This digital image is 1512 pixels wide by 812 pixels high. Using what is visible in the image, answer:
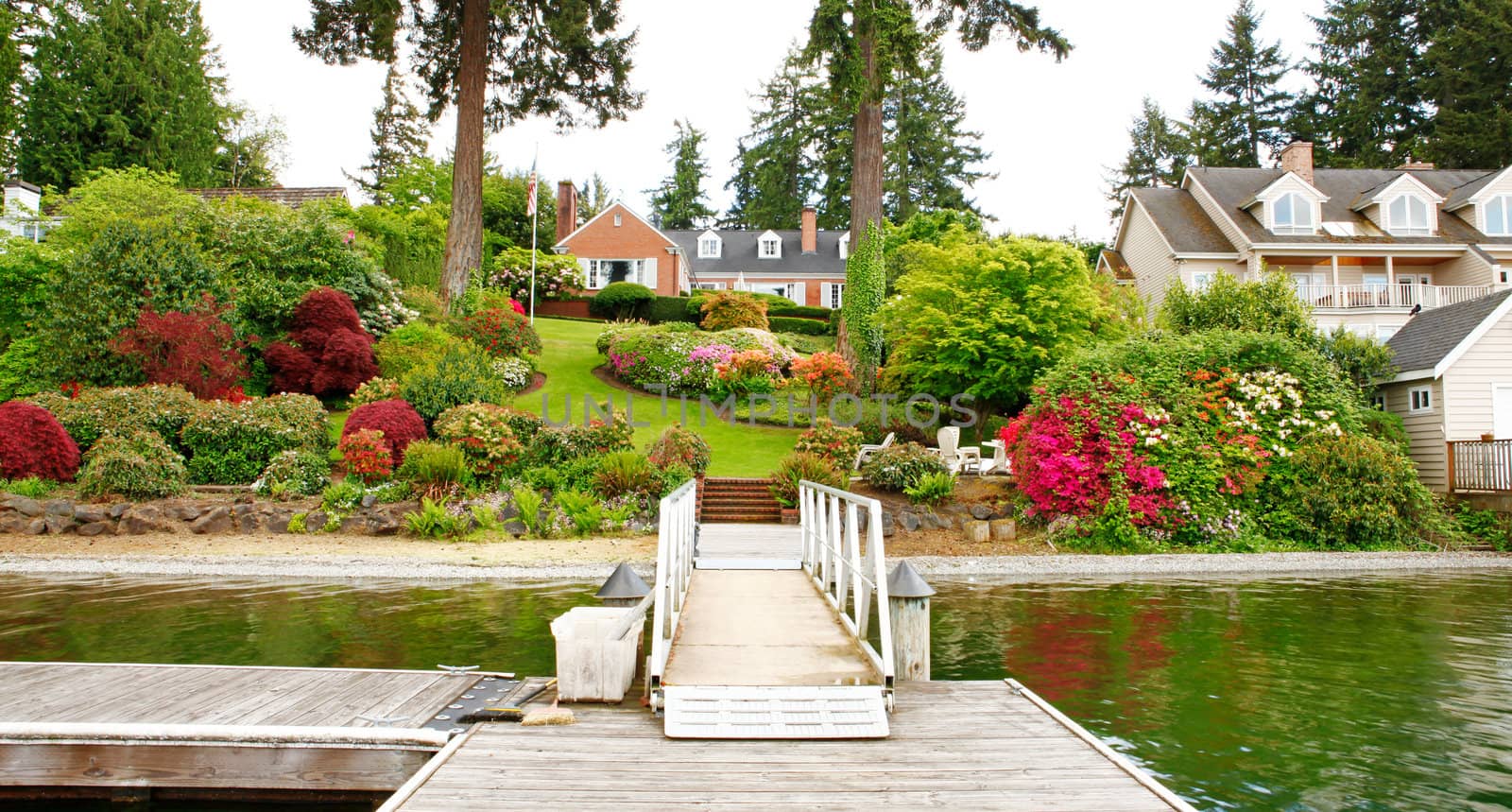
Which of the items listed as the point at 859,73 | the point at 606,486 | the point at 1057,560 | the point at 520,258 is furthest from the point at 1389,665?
the point at 520,258

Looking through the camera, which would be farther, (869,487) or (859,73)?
(859,73)

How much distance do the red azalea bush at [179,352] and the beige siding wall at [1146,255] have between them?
30430mm

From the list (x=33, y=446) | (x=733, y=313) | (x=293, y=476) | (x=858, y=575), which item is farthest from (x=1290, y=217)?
(x=33, y=446)

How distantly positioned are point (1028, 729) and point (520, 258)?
38610mm

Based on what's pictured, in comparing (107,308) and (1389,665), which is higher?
(107,308)

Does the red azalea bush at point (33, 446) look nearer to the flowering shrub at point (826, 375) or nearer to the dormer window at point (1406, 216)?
the flowering shrub at point (826, 375)

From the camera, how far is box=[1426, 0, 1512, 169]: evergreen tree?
40031 mm

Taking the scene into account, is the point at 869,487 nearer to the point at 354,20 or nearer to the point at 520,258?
the point at 354,20

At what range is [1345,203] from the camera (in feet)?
117

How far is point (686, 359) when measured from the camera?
27.1m

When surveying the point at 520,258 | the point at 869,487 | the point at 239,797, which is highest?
the point at 520,258

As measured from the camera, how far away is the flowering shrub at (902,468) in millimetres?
17094

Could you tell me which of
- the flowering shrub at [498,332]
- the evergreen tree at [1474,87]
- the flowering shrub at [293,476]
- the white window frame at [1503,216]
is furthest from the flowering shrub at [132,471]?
the evergreen tree at [1474,87]

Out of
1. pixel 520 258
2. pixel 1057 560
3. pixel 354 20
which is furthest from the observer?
pixel 520 258
